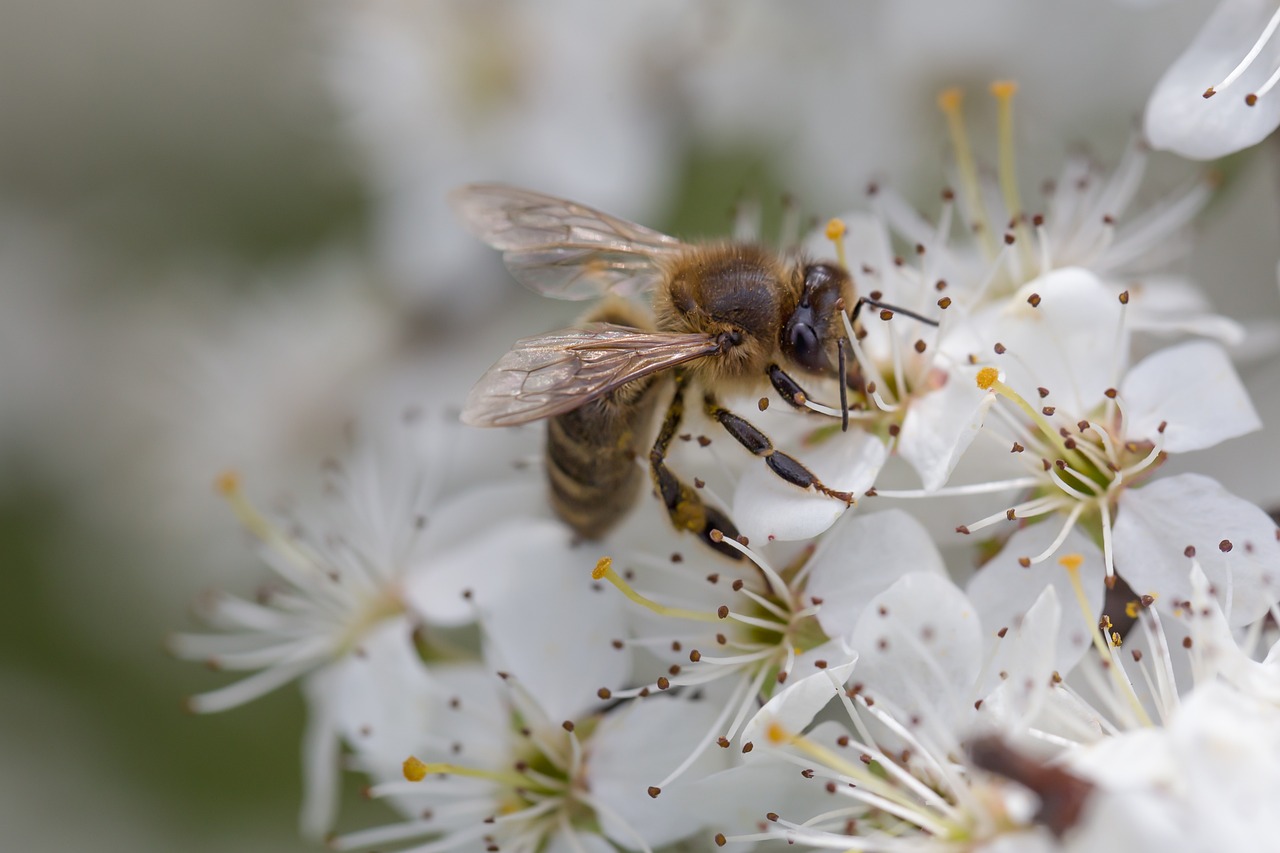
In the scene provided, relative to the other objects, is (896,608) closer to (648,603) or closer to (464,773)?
(648,603)

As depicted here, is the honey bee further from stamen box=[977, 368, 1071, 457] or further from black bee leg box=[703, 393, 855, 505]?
stamen box=[977, 368, 1071, 457]

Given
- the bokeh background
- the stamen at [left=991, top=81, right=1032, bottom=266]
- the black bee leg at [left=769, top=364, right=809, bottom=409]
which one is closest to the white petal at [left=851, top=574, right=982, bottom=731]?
the black bee leg at [left=769, top=364, right=809, bottom=409]

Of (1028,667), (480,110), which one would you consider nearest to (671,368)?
(1028,667)

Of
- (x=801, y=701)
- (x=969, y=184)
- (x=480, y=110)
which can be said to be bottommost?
(x=801, y=701)

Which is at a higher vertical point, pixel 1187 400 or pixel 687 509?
pixel 1187 400

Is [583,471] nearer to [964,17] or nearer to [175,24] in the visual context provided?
[964,17]

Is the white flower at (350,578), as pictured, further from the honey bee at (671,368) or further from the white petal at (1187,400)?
the white petal at (1187,400)

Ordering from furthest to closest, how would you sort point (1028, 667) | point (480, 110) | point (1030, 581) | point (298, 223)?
point (298, 223)
point (480, 110)
point (1030, 581)
point (1028, 667)
